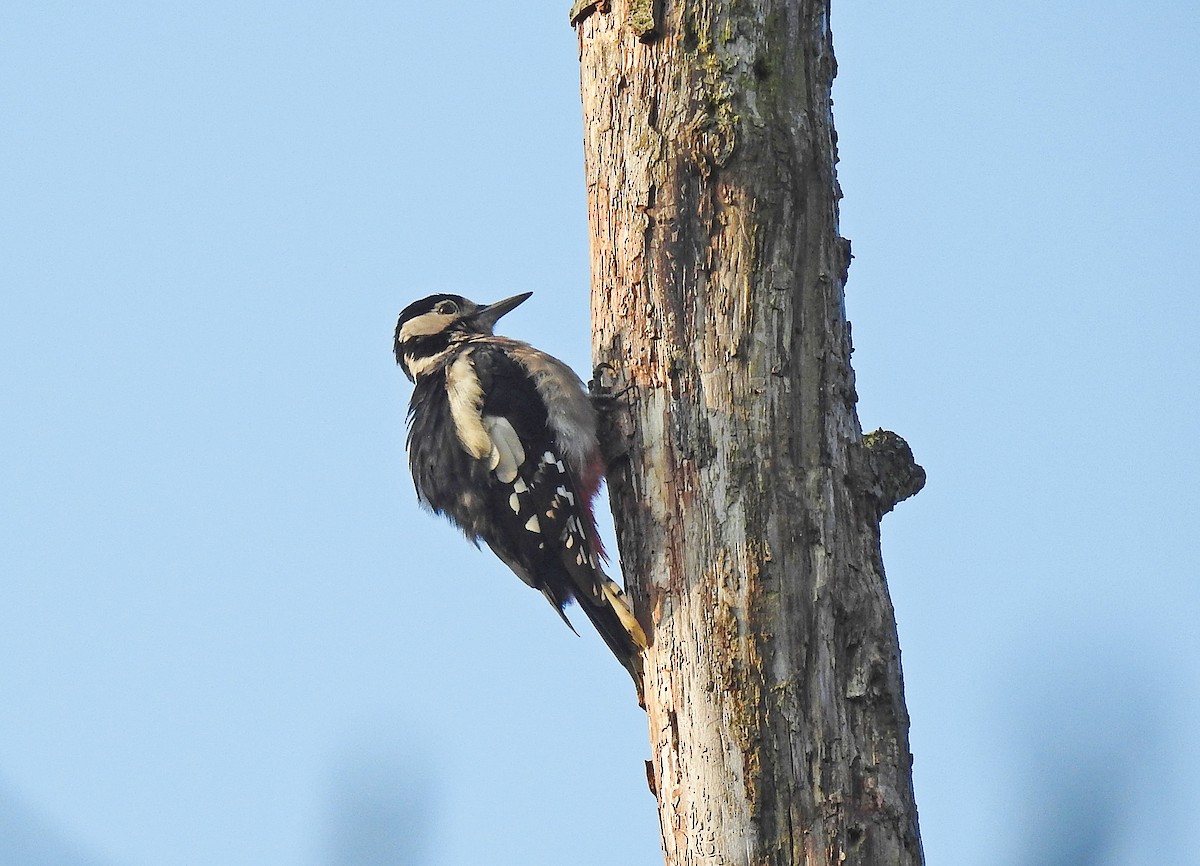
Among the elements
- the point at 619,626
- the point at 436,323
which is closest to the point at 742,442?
the point at 619,626

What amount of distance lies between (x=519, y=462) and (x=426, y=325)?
1.07 m

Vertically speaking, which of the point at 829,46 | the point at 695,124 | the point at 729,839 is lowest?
the point at 729,839

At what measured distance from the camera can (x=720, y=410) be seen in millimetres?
3076

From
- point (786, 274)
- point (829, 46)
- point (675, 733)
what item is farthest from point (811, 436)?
point (829, 46)

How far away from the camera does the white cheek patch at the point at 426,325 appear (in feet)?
15.5

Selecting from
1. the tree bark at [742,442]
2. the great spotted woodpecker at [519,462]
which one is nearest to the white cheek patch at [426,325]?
the great spotted woodpecker at [519,462]

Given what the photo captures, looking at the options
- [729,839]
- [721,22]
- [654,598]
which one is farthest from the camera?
[721,22]

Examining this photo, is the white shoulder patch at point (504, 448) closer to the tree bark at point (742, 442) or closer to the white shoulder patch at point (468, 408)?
the white shoulder patch at point (468, 408)

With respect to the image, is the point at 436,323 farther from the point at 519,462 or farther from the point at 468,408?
the point at 519,462

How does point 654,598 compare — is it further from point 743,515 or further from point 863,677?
point 863,677

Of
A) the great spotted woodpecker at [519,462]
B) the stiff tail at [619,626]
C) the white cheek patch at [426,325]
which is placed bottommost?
the stiff tail at [619,626]

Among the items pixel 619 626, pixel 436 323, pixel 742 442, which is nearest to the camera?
pixel 742 442

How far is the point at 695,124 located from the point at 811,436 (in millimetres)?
804

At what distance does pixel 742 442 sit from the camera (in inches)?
119
